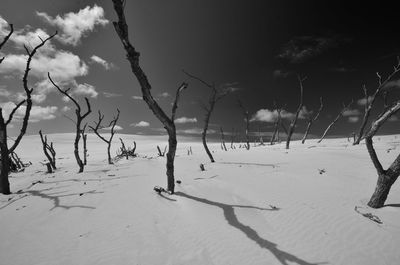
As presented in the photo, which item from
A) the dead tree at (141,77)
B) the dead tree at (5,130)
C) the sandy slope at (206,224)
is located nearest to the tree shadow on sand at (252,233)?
the sandy slope at (206,224)

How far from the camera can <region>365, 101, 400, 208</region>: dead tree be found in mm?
4449

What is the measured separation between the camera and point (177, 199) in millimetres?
5613

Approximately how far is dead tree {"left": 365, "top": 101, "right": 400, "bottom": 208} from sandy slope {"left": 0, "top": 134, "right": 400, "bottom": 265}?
0.21m

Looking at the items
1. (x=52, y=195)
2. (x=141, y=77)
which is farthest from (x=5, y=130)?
(x=141, y=77)

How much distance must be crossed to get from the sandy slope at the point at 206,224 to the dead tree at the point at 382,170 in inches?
8.3

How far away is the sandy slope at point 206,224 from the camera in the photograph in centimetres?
355

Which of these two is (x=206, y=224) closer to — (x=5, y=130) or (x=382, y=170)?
(x=382, y=170)

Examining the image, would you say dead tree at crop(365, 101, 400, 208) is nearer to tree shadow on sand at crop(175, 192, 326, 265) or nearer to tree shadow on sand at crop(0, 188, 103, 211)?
tree shadow on sand at crop(175, 192, 326, 265)

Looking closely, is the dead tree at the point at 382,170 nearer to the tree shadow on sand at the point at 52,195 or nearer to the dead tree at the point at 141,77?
the dead tree at the point at 141,77

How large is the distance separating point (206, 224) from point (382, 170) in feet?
11.0

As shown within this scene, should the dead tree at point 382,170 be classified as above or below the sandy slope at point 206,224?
above

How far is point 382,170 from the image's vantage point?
15.0ft

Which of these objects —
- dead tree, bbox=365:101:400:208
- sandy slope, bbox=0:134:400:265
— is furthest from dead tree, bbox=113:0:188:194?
dead tree, bbox=365:101:400:208

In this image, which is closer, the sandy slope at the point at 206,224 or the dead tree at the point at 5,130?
the sandy slope at the point at 206,224
